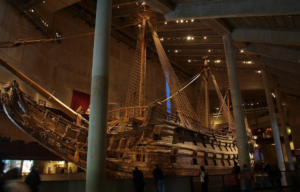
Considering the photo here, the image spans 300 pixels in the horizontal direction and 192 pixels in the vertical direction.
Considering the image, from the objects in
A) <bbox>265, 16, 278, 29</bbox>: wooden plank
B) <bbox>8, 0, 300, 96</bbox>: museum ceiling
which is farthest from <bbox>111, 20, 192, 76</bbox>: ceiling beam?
<bbox>265, 16, 278, 29</bbox>: wooden plank

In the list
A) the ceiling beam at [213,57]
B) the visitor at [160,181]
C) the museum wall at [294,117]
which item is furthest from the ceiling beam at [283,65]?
the museum wall at [294,117]

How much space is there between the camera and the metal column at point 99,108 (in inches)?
189

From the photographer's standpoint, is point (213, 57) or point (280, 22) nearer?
point (280, 22)

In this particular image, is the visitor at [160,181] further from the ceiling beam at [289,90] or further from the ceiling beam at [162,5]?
the ceiling beam at [289,90]

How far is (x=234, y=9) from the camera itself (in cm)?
773

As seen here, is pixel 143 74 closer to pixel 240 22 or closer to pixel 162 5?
pixel 162 5

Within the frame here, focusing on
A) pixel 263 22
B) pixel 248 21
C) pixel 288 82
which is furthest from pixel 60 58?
pixel 288 82

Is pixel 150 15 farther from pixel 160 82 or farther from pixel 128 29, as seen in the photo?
pixel 160 82

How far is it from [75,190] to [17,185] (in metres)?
3.18

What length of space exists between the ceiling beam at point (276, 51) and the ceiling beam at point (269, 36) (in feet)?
6.27

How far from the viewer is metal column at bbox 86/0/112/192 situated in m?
4.79

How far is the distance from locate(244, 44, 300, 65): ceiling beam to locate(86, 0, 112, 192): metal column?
8803mm

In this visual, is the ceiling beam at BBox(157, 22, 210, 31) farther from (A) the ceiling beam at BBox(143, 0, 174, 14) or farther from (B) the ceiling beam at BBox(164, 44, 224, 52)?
(A) the ceiling beam at BBox(143, 0, 174, 14)

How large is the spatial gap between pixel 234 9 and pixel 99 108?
18.8ft
